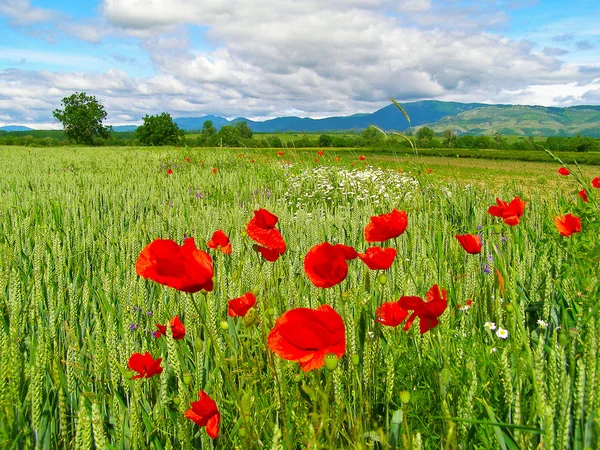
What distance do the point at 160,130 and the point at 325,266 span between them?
80652 mm

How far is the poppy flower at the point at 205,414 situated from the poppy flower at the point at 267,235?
1.83 feet

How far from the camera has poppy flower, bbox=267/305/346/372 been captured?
3.07 feet

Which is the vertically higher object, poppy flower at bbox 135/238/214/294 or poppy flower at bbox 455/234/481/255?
poppy flower at bbox 135/238/214/294

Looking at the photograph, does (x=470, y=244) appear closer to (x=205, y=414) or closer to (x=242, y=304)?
(x=242, y=304)

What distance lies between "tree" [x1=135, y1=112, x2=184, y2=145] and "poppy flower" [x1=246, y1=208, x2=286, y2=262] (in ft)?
257

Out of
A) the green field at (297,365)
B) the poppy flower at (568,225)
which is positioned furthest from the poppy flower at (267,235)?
the poppy flower at (568,225)

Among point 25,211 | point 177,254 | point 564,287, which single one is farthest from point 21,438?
point 25,211

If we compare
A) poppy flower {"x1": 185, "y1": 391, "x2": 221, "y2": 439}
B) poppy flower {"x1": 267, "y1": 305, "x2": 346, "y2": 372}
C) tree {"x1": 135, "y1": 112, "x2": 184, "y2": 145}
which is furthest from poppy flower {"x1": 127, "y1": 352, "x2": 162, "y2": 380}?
tree {"x1": 135, "y1": 112, "x2": 184, "y2": 145}

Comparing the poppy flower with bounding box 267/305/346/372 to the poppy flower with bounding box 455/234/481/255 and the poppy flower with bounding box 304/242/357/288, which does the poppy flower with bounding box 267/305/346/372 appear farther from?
the poppy flower with bounding box 455/234/481/255

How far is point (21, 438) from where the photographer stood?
126cm

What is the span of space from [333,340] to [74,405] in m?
0.94

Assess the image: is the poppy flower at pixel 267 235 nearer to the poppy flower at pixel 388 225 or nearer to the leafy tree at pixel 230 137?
the poppy flower at pixel 388 225

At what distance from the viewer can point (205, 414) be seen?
1054mm

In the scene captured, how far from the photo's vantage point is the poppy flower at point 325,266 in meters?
1.18
